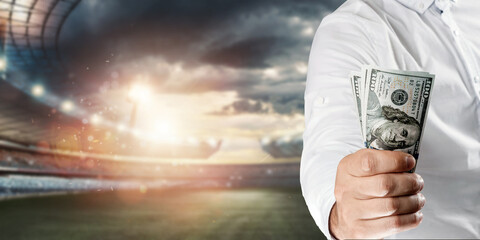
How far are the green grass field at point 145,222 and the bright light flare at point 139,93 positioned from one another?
678 centimetres

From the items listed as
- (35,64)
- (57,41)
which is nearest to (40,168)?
(35,64)

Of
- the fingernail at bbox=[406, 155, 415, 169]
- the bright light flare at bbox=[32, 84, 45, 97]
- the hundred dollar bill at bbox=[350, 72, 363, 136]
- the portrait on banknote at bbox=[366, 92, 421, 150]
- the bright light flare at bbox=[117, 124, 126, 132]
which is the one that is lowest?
the bright light flare at bbox=[117, 124, 126, 132]

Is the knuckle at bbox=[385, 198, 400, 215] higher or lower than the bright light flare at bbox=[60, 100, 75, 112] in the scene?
lower

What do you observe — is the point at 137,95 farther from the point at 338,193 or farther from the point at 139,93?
the point at 338,193

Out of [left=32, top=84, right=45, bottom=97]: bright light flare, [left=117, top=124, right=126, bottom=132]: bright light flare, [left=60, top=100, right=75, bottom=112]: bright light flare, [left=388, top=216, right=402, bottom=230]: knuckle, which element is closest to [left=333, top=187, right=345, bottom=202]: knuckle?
[left=388, top=216, right=402, bottom=230]: knuckle

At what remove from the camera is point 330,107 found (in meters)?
1.06

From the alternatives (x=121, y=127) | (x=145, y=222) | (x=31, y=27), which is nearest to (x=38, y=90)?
(x=31, y=27)

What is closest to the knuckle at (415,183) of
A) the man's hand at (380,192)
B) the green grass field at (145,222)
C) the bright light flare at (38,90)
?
the man's hand at (380,192)

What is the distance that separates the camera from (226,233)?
10.1m

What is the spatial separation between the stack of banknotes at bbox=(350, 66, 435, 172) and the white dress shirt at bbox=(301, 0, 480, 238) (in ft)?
0.35

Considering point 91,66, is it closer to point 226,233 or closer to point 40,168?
point 40,168

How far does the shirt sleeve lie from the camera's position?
96cm

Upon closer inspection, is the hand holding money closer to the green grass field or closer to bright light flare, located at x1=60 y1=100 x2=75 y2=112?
the green grass field

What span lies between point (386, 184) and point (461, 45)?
0.59 meters
